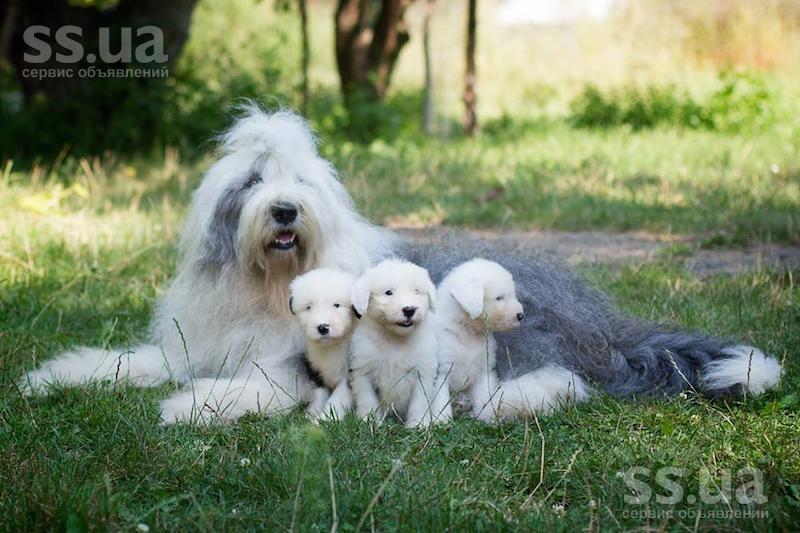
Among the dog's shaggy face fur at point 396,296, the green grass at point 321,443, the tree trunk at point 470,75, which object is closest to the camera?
the green grass at point 321,443

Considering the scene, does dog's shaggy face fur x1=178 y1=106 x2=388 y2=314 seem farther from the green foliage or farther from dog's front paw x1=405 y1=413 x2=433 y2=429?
the green foliage

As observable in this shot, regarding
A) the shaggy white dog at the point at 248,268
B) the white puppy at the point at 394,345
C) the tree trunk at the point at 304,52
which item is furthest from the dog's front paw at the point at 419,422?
the tree trunk at the point at 304,52

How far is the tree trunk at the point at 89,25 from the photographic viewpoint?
11.3 metres

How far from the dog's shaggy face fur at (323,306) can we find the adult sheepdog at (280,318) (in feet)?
1.23

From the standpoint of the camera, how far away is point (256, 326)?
4410 millimetres

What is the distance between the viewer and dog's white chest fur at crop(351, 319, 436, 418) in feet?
12.9

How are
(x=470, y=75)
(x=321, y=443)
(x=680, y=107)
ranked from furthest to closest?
1. (x=470, y=75)
2. (x=680, y=107)
3. (x=321, y=443)

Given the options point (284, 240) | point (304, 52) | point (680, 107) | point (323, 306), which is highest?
point (304, 52)

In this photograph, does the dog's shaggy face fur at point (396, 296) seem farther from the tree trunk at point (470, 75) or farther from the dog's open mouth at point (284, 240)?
the tree trunk at point (470, 75)

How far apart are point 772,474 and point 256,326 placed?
88.8 inches

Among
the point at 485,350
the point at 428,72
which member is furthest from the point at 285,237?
the point at 428,72

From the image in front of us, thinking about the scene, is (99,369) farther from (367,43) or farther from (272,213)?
(367,43)

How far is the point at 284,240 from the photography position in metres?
4.25

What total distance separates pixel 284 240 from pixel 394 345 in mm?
716
